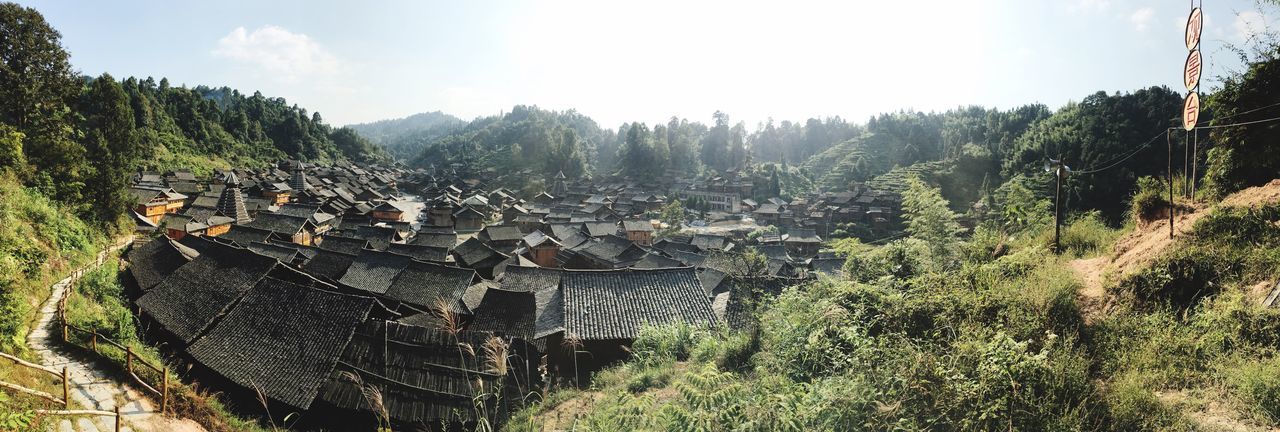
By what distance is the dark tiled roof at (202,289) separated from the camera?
569 inches

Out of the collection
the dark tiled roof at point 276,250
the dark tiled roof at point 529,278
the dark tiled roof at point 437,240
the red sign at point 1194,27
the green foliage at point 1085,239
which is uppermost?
the red sign at point 1194,27

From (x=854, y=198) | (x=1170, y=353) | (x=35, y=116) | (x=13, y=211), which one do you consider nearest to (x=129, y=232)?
(x=35, y=116)

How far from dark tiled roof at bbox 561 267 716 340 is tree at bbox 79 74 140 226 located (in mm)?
22135

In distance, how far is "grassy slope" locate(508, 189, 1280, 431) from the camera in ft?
16.0

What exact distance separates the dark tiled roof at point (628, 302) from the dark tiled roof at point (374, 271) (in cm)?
1084

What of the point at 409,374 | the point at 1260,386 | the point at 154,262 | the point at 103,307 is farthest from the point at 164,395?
the point at 1260,386

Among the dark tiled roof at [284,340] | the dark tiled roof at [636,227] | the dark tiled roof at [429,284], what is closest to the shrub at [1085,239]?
the dark tiled roof at [284,340]

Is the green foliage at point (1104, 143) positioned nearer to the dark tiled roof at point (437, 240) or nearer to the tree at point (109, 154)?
the dark tiled roof at point (437, 240)

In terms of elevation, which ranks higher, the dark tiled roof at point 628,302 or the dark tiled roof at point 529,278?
the dark tiled roof at point 628,302

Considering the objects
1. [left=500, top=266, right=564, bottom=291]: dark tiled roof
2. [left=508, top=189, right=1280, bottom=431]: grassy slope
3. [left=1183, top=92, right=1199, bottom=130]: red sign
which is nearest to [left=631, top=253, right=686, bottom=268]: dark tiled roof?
[left=500, top=266, right=564, bottom=291]: dark tiled roof

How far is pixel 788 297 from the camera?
963 centimetres

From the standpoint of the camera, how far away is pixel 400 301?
1916 cm

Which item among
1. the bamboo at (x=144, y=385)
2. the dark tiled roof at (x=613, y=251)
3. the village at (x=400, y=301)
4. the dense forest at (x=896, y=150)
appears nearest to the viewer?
the bamboo at (x=144, y=385)

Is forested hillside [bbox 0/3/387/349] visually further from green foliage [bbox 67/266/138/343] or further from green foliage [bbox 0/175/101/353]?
green foliage [bbox 67/266/138/343]
